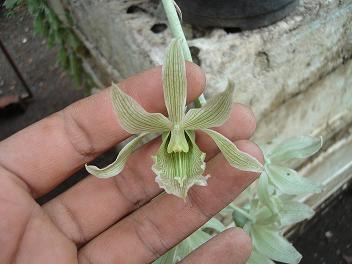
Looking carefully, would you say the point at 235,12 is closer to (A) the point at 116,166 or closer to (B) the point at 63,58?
(A) the point at 116,166

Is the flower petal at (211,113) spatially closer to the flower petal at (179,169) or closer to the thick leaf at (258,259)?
the flower petal at (179,169)

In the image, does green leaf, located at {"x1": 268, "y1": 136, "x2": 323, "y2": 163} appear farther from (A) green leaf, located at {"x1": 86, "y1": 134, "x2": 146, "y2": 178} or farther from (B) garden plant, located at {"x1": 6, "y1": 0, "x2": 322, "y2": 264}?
(A) green leaf, located at {"x1": 86, "y1": 134, "x2": 146, "y2": 178}

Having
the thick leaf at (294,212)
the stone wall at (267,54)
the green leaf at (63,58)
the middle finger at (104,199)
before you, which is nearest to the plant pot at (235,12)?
the stone wall at (267,54)

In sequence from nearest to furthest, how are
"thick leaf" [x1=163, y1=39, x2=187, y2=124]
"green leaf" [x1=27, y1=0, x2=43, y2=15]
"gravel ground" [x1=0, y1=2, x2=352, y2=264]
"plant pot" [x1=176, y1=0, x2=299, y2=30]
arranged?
"thick leaf" [x1=163, y1=39, x2=187, y2=124] → "plant pot" [x1=176, y1=0, x2=299, y2=30] → "green leaf" [x1=27, y1=0, x2=43, y2=15] → "gravel ground" [x1=0, y1=2, x2=352, y2=264]

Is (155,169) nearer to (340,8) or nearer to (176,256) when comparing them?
(176,256)

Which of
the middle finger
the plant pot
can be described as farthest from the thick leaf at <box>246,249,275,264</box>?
the plant pot

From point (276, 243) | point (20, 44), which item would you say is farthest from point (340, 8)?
point (20, 44)
